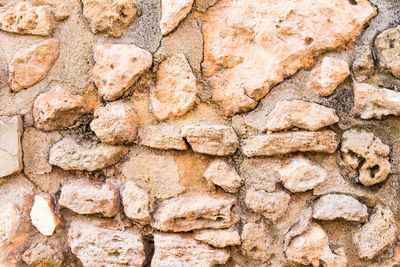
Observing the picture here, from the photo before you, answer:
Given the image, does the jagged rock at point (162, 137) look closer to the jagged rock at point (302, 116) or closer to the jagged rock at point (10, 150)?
the jagged rock at point (302, 116)

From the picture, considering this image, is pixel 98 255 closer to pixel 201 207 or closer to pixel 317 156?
pixel 201 207

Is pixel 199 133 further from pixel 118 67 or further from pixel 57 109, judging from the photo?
pixel 57 109

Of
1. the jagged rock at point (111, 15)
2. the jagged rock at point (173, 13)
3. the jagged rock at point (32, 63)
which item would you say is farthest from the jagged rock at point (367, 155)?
the jagged rock at point (32, 63)

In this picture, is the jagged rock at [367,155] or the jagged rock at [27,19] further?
the jagged rock at [27,19]

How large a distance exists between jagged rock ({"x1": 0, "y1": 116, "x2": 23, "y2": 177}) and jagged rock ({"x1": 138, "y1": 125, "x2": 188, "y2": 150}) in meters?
0.35

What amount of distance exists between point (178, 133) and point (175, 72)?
0.17m

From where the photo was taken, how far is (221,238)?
910 millimetres

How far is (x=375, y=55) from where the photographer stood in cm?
89

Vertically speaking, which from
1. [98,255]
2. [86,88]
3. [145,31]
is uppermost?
[145,31]

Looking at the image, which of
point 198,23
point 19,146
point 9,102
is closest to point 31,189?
point 19,146

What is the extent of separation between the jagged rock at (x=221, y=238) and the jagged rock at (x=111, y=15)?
60cm

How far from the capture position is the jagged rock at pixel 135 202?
94cm

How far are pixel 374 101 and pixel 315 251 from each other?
40 cm

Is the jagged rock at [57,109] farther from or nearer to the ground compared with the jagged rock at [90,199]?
farther from the ground
